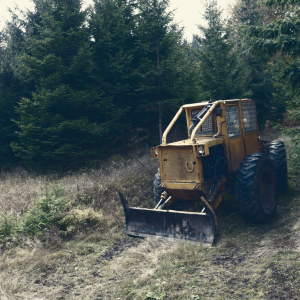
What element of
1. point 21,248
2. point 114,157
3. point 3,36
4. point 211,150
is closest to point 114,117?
point 114,157

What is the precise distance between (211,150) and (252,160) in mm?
899

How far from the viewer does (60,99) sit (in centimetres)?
1150

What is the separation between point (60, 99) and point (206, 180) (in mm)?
7407

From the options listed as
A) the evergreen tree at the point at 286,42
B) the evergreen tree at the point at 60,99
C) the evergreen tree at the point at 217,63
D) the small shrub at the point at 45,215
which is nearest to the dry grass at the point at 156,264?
the small shrub at the point at 45,215

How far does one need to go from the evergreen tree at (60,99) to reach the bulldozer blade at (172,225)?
574 centimetres

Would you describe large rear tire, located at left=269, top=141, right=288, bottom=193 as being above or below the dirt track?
above

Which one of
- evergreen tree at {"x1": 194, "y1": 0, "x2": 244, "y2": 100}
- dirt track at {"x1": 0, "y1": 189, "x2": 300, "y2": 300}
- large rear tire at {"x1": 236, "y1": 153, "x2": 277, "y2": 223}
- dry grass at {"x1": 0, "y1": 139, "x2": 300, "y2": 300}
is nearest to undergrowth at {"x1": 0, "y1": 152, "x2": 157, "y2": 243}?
dry grass at {"x1": 0, "y1": 139, "x2": 300, "y2": 300}

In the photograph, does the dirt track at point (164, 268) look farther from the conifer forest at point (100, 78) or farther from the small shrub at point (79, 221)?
→ the conifer forest at point (100, 78)

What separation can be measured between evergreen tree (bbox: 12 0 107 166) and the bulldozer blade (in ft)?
18.8

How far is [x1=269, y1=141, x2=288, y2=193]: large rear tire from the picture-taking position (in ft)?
26.8

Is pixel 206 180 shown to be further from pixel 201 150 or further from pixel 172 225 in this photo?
pixel 172 225

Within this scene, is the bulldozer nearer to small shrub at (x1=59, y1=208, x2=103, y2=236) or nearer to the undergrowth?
small shrub at (x1=59, y1=208, x2=103, y2=236)

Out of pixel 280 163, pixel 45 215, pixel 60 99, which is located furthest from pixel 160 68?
pixel 45 215

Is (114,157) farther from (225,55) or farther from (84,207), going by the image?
(225,55)
